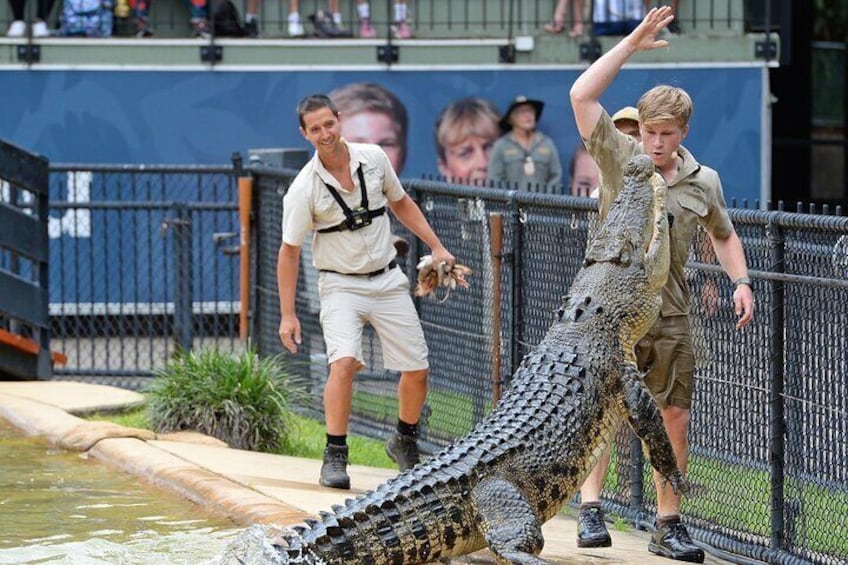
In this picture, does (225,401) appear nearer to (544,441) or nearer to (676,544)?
(676,544)

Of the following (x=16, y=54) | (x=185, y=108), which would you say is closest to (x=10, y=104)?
(x=16, y=54)

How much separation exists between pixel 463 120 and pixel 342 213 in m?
7.61

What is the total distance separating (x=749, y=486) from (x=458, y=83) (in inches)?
351

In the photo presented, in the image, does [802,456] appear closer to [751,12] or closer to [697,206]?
[697,206]

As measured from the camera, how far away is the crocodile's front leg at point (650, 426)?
226 inches

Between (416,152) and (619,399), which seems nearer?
(619,399)

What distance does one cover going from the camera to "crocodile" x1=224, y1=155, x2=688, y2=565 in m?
5.40

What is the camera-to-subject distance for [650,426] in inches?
225

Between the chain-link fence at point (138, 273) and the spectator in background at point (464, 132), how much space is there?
2.15 m

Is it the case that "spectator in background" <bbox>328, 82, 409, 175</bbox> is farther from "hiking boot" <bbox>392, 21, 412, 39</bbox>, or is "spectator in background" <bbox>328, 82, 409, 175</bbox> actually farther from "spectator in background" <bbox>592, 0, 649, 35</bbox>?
"spectator in background" <bbox>592, 0, 649, 35</bbox>

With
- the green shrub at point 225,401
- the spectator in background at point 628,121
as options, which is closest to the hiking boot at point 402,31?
the green shrub at point 225,401

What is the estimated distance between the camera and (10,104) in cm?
1459

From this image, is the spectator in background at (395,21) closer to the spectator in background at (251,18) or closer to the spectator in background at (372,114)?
the spectator in background at (372,114)

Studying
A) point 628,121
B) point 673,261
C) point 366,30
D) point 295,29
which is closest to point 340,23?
point 366,30
